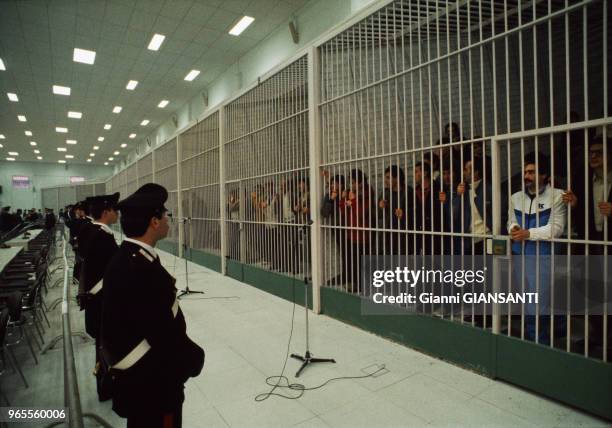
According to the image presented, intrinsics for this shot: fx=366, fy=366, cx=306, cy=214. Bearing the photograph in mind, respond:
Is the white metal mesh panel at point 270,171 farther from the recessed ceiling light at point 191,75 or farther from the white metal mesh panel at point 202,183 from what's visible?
the recessed ceiling light at point 191,75

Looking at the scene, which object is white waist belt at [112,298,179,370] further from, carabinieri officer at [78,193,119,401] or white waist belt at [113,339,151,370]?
carabinieri officer at [78,193,119,401]

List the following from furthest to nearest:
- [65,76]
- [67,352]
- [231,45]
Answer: [65,76]
[231,45]
[67,352]

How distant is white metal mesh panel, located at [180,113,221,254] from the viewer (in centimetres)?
774

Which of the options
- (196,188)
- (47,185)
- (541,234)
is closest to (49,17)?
(196,188)

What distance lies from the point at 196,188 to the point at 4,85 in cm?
673

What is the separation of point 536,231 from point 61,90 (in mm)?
12810

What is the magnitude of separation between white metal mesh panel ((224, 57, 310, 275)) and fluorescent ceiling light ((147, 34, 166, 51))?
2369 mm

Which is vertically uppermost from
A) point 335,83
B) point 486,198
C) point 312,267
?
point 335,83

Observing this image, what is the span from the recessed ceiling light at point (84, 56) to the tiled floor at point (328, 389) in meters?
6.88

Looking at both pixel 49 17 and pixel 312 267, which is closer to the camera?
pixel 312 267

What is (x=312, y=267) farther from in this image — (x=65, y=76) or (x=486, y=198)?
(x=65, y=76)

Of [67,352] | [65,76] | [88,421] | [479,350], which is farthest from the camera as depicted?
[65,76]

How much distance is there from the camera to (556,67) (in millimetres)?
4652

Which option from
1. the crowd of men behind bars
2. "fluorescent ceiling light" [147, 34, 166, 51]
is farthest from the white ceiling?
the crowd of men behind bars
